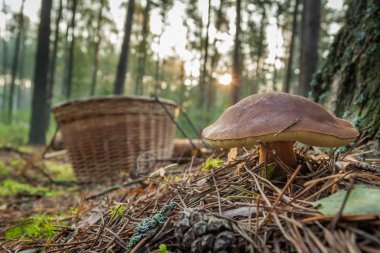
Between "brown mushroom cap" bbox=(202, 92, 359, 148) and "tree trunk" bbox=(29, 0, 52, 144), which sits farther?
"tree trunk" bbox=(29, 0, 52, 144)

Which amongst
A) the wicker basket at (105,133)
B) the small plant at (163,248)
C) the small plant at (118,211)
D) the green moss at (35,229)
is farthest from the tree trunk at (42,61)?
the small plant at (163,248)

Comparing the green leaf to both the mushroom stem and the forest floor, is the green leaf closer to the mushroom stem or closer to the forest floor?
the forest floor

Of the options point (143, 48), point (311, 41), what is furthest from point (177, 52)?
point (311, 41)

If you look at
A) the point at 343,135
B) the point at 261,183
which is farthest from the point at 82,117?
the point at 343,135

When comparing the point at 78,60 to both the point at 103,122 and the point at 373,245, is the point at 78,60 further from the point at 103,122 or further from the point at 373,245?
the point at 373,245

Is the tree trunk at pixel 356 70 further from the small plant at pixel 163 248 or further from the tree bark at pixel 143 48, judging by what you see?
the tree bark at pixel 143 48

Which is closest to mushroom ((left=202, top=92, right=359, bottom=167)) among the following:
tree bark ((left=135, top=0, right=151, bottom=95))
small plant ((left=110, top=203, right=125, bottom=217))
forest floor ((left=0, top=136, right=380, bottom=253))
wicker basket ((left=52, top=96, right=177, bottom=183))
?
forest floor ((left=0, top=136, right=380, bottom=253))
